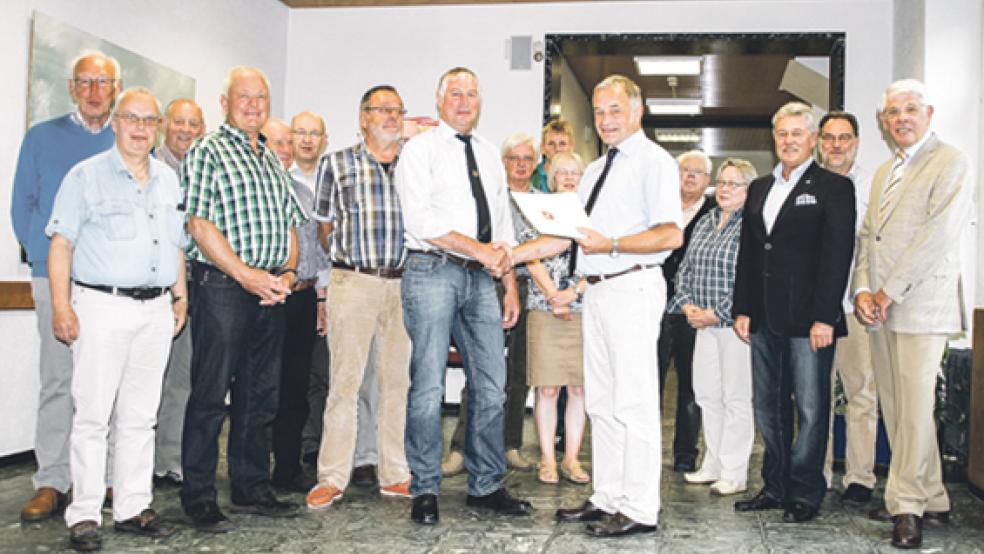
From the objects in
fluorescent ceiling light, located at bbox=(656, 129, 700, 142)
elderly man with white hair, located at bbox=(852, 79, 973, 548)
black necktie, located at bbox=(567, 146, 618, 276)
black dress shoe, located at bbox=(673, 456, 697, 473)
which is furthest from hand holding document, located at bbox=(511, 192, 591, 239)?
fluorescent ceiling light, located at bbox=(656, 129, 700, 142)

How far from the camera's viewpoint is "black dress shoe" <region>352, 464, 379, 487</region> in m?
4.23

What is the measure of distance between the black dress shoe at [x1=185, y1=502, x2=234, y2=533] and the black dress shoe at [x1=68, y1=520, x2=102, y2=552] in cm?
35

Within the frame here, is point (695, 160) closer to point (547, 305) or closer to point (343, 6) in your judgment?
point (547, 305)

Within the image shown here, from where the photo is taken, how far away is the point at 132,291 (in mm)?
3188

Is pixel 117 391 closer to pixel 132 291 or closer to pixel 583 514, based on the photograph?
pixel 132 291

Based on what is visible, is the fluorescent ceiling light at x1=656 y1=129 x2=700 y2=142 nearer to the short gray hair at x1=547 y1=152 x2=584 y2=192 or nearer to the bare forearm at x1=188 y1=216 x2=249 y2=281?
the short gray hair at x1=547 y1=152 x2=584 y2=192

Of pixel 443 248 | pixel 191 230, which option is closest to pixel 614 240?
pixel 443 248

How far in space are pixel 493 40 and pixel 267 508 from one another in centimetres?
443

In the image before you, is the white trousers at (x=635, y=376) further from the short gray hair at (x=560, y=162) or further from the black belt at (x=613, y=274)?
the short gray hair at (x=560, y=162)

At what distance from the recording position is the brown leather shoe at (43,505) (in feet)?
11.3

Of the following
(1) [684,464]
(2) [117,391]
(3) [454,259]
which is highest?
(3) [454,259]

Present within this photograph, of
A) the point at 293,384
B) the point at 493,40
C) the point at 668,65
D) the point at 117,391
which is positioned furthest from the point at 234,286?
the point at 668,65

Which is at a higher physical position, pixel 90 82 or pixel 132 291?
pixel 90 82

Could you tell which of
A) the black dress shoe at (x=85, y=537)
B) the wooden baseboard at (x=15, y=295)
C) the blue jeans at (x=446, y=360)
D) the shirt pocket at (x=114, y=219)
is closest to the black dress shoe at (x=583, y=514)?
the blue jeans at (x=446, y=360)
